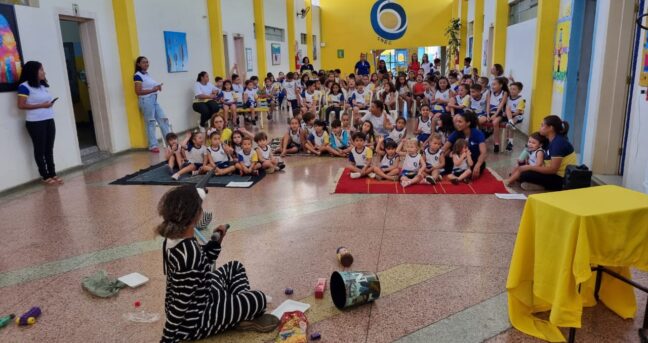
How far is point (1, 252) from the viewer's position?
431 cm

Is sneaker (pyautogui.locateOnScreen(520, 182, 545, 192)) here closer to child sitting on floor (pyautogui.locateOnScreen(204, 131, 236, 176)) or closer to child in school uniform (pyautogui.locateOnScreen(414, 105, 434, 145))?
child in school uniform (pyautogui.locateOnScreen(414, 105, 434, 145))

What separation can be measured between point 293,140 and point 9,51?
4.25m

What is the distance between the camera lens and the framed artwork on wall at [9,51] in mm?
5996

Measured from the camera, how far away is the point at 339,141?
8109mm

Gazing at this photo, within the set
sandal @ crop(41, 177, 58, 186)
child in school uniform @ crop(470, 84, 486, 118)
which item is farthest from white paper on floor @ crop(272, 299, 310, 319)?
child in school uniform @ crop(470, 84, 486, 118)

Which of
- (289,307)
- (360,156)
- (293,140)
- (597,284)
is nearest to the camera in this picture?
(597,284)

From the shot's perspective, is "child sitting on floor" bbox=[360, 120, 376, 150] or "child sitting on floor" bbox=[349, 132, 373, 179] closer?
"child sitting on floor" bbox=[349, 132, 373, 179]

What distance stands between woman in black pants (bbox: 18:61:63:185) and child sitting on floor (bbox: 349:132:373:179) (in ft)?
13.2

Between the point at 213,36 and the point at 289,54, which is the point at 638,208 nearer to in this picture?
the point at 213,36

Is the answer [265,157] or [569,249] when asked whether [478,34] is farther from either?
[569,249]

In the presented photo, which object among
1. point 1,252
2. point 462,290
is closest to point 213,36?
point 1,252

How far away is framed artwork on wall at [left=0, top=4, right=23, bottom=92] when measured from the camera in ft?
19.7

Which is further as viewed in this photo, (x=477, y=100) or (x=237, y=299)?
(x=477, y=100)

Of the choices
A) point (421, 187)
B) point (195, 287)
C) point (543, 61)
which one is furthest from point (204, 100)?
point (195, 287)
